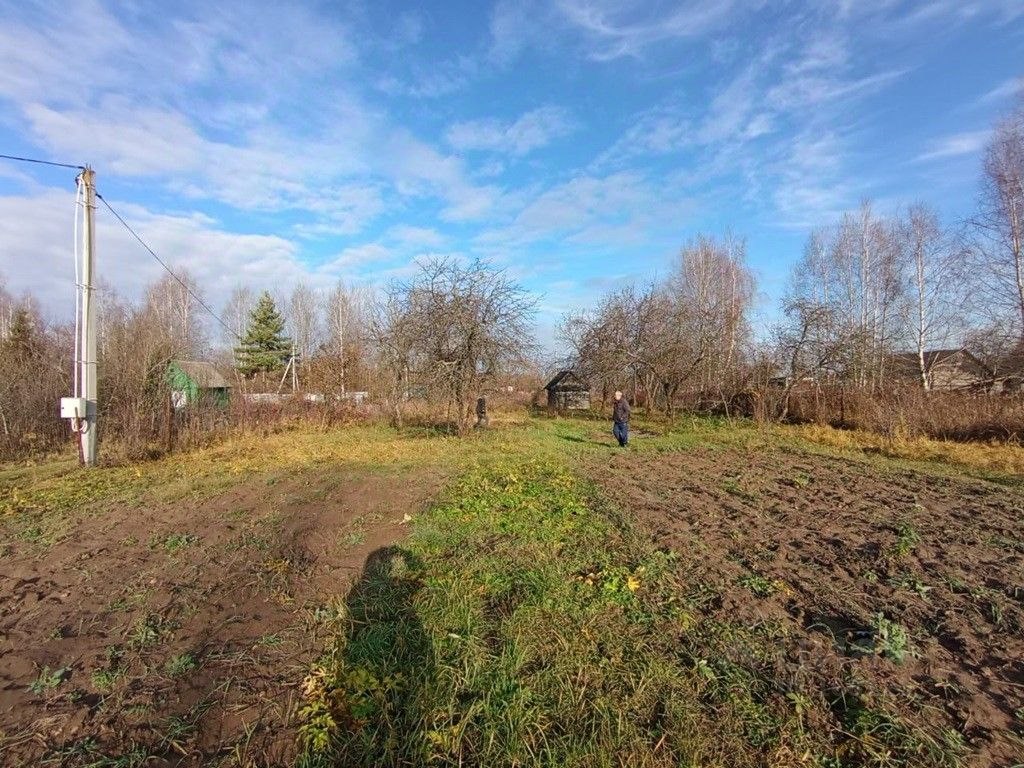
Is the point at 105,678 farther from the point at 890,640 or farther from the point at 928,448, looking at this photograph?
the point at 928,448

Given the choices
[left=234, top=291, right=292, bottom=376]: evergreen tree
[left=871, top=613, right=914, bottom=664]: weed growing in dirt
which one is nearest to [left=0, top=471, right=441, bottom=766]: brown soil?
[left=871, top=613, right=914, bottom=664]: weed growing in dirt

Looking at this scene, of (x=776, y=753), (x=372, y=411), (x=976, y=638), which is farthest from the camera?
(x=372, y=411)

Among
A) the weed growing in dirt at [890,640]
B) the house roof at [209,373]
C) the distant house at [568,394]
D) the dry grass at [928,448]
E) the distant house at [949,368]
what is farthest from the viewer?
the distant house at [568,394]

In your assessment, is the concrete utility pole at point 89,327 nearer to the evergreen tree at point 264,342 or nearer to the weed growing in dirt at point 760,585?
the weed growing in dirt at point 760,585

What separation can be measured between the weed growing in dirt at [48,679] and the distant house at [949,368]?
2726cm

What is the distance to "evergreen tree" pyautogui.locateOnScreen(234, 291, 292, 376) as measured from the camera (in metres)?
43.8

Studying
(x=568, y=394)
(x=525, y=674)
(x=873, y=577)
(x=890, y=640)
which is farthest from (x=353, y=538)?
(x=568, y=394)

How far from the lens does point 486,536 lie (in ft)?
19.9

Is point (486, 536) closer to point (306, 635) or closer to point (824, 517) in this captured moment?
point (306, 635)

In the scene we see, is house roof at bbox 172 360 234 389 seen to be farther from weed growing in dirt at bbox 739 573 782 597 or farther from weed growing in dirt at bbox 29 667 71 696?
weed growing in dirt at bbox 739 573 782 597

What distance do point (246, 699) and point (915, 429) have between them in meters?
19.1

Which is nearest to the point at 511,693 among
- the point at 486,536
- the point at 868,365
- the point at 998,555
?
the point at 486,536

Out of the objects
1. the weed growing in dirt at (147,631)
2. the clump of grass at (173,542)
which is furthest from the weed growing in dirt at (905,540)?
the clump of grass at (173,542)

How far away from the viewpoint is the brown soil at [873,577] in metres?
3.14
